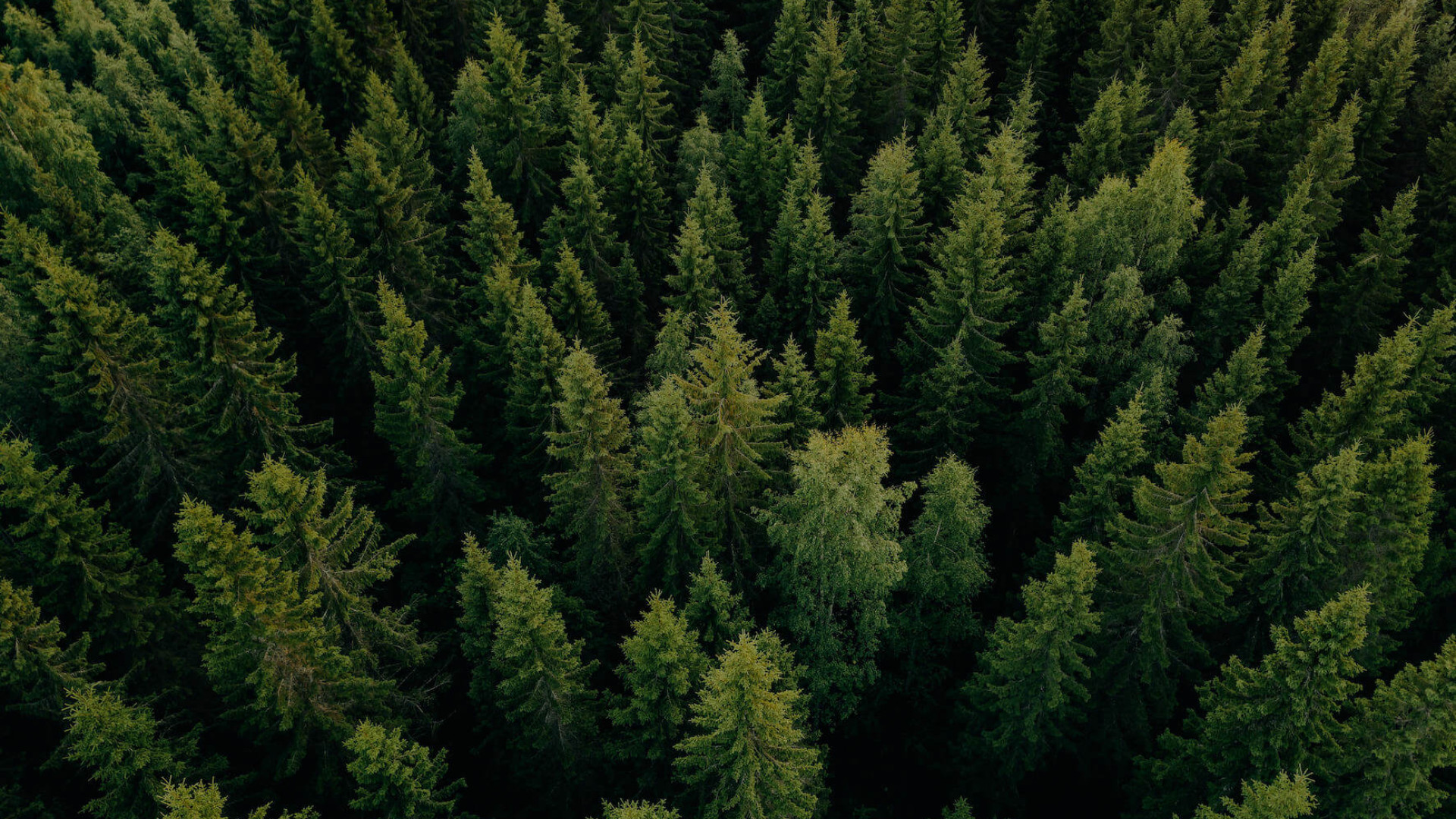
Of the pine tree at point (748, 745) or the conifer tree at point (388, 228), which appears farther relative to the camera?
the conifer tree at point (388, 228)

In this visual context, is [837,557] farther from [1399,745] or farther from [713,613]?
[1399,745]

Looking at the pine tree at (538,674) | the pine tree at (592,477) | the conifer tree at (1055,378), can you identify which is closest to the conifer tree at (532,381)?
the pine tree at (592,477)

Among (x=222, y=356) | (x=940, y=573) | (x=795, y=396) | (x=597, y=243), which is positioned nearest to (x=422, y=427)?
(x=222, y=356)

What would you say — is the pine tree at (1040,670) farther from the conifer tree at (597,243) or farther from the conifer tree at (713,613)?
the conifer tree at (597,243)

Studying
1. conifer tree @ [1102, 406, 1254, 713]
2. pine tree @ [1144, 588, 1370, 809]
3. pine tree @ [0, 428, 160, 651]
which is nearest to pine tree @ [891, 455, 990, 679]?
conifer tree @ [1102, 406, 1254, 713]

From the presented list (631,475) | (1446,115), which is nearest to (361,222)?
(631,475)

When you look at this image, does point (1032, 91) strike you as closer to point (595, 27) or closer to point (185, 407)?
point (595, 27)
